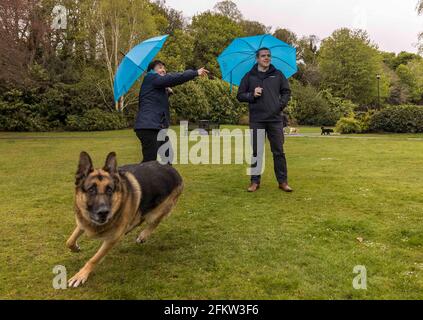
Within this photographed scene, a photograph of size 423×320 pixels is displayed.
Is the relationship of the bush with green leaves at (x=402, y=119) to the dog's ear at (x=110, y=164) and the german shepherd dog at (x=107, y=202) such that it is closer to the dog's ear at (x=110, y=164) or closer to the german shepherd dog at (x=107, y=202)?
the german shepherd dog at (x=107, y=202)

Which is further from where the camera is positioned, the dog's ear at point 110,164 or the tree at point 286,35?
the tree at point 286,35

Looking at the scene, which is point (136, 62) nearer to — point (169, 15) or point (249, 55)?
point (249, 55)

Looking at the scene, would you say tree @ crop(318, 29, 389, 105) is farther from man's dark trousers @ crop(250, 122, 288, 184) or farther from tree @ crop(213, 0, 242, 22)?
man's dark trousers @ crop(250, 122, 288, 184)

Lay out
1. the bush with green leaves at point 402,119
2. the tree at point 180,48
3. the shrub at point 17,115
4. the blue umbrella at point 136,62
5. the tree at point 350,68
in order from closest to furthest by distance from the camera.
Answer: the blue umbrella at point 136,62, the shrub at point 17,115, the bush with green leaves at point 402,119, the tree at point 180,48, the tree at point 350,68

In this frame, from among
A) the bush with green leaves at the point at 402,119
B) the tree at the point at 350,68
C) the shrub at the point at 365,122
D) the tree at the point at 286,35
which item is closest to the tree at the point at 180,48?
the shrub at the point at 365,122

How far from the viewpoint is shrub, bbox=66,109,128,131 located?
32188 millimetres

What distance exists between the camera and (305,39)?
80.6 m

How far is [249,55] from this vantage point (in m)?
9.52

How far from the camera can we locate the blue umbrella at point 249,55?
9.18m

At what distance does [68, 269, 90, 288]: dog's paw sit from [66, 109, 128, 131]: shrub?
29.7 metres

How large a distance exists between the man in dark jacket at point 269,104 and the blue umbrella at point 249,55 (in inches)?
36.4

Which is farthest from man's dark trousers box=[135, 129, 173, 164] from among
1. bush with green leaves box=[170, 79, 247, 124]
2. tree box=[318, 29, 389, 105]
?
tree box=[318, 29, 389, 105]
